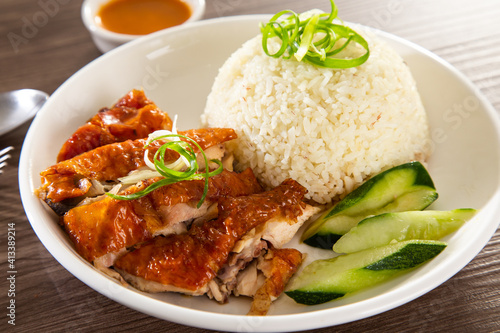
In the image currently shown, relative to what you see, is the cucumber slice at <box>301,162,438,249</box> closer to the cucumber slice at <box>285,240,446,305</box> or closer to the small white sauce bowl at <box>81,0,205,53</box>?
the cucumber slice at <box>285,240,446,305</box>

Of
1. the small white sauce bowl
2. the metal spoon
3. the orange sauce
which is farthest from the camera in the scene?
the orange sauce

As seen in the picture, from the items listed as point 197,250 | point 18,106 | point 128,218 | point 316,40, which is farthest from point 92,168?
point 316,40

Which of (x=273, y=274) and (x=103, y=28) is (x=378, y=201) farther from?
(x=103, y=28)

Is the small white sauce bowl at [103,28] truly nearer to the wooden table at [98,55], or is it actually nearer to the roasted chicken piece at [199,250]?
the wooden table at [98,55]

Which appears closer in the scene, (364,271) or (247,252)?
(364,271)

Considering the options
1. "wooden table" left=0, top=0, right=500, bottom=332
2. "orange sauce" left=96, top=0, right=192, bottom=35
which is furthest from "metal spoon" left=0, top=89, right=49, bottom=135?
"orange sauce" left=96, top=0, right=192, bottom=35

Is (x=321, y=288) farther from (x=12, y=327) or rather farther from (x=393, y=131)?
(x=12, y=327)
